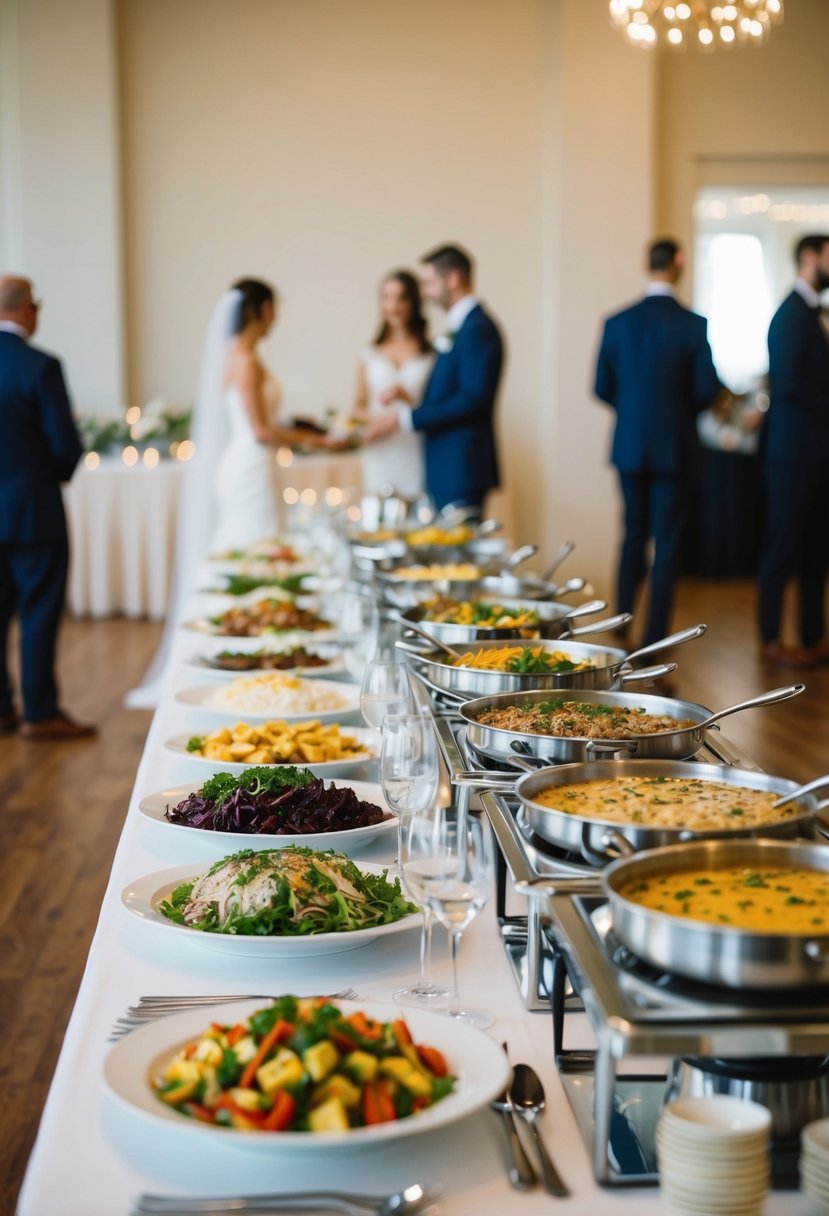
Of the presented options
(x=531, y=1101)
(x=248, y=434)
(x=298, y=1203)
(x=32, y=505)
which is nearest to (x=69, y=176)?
(x=248, y=434)

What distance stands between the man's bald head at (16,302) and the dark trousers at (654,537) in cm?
281

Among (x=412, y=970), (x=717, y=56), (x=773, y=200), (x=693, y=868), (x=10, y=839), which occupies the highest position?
(x=717, y=56)

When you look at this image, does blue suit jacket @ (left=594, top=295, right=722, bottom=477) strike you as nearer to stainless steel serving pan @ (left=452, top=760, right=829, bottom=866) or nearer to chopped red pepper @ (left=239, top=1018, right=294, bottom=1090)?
stainless steel serving pan @ (left=452, top=760, right=829, bottom=866)

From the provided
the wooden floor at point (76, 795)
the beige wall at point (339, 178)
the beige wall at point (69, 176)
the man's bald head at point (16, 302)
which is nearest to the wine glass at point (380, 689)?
the wooden floor at point (76, 795)

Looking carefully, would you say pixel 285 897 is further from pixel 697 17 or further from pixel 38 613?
pixel 697 17

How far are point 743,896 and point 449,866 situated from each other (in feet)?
0.75

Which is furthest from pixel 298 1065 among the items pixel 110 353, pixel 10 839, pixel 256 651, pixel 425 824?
pixel 110 353

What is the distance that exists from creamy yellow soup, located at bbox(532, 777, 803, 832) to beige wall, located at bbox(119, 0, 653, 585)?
7.86m

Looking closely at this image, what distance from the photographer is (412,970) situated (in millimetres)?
1277

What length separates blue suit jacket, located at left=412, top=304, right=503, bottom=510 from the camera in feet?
19.5

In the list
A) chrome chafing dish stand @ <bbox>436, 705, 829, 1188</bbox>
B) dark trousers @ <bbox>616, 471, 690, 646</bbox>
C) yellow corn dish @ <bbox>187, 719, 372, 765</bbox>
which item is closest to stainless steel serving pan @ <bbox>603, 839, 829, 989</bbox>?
chrome chafing dish stand @ <bbox>436, 705, 829, 1188</bbox>

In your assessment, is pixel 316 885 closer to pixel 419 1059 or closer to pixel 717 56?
pixel 419 1059

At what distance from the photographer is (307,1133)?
2.94 feet

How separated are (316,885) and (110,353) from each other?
326 inches
